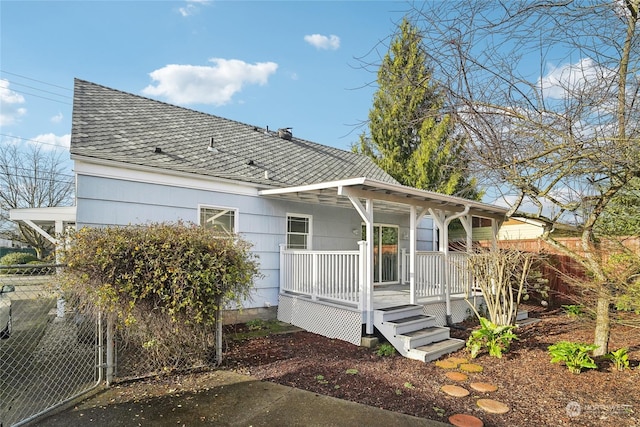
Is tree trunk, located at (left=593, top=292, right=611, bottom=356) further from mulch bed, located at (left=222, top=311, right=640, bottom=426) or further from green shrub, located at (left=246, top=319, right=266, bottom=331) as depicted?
green shrub, located at (left=246, top=319, right=266, bottom=331)

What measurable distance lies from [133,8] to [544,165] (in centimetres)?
791

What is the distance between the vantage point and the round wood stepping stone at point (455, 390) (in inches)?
173

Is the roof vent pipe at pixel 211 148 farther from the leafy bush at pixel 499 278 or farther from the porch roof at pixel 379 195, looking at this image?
the leafy bush at pixel 499 278

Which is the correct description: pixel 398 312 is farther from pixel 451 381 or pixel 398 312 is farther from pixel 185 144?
pixel 185 144

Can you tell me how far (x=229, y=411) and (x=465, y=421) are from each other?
96.2 inches

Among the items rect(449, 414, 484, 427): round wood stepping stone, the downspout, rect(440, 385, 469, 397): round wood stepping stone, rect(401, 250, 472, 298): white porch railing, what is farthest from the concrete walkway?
the downspout

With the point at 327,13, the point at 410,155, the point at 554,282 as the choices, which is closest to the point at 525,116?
the point at 327,13

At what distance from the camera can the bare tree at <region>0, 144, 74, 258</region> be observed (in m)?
22.0

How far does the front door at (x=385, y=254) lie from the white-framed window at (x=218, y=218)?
446cm

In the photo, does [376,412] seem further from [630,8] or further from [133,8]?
[133,8]

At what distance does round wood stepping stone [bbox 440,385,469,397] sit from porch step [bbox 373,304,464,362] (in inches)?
42.4

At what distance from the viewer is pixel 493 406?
4.08 meters

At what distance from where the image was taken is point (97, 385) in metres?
4.43

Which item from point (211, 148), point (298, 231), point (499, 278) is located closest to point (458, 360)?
point (499, 278)
